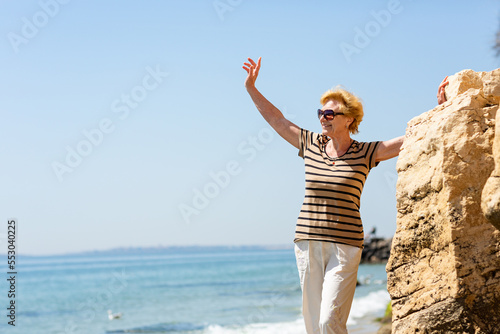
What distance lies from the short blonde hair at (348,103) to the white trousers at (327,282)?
99 cm

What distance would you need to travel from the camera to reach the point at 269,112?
4.84 m

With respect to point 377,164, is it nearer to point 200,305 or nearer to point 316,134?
point 316,134

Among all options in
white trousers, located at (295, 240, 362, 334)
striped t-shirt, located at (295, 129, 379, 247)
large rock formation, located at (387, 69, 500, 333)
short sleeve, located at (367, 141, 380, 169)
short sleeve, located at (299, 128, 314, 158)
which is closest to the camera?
large rock formation, located at (387, 69, 500, 333)

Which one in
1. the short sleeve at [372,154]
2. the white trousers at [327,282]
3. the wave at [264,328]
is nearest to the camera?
the white trousers at [327,282]

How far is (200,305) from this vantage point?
27938 millimetres

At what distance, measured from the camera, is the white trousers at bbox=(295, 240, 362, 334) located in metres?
4.07

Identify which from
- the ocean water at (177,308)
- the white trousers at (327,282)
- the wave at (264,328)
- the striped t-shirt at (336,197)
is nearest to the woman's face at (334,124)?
the striped t-shirt at (336,197)

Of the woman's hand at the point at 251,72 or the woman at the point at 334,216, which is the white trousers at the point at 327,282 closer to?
the woman at the point at 334,216

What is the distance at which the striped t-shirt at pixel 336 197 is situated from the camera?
4.21 meters

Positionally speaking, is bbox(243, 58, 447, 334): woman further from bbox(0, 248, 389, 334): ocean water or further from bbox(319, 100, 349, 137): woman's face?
bbox(0, 248, 389, 334): ocean water

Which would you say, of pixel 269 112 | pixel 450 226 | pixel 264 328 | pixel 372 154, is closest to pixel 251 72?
pixel 269 112

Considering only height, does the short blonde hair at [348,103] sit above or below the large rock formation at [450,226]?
above

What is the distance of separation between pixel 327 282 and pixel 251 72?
189 centimetres

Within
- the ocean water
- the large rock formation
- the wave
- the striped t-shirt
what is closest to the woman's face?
the striped t-shirt
